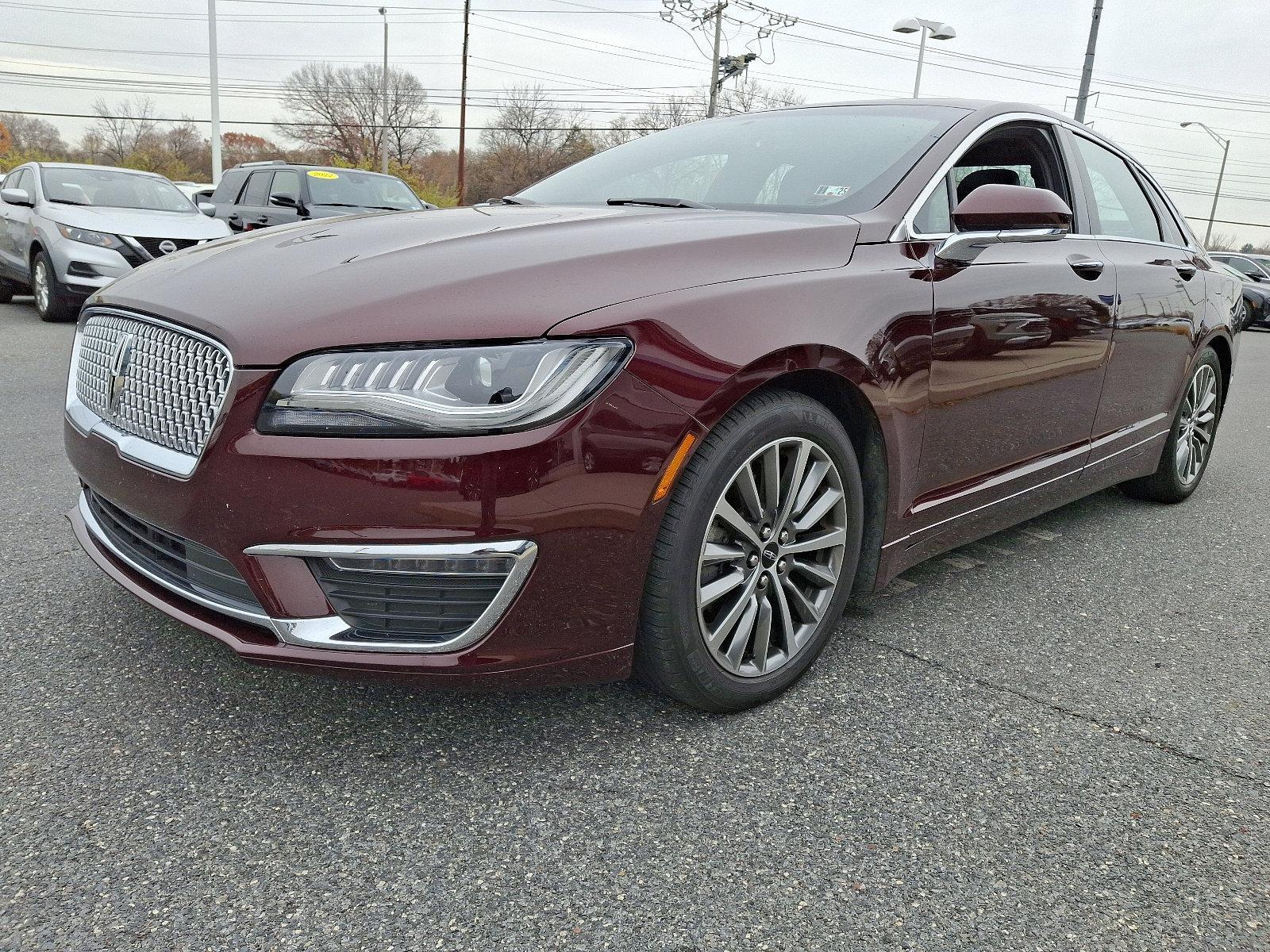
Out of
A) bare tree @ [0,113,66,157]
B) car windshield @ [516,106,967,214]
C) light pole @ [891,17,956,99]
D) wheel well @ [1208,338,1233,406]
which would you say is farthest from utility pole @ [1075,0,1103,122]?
bare tree @ [0,113,66,157]

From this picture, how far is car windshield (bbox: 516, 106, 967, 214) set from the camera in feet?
8.95

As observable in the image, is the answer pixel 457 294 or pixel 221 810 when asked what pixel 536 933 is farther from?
pixel 457 294

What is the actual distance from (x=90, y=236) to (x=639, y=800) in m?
8.99

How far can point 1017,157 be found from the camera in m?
3.25

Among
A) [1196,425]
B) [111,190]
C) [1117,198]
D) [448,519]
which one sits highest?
[1117,198]

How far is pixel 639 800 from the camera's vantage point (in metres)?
1.96

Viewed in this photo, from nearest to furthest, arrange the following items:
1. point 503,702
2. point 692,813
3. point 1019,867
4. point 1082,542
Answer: point 1019,867, point 692,813, point 503,702, point 1082,542

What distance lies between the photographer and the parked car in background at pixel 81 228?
29.1 ft

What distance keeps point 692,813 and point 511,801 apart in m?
0.36

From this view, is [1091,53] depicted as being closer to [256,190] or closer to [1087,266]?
[256,190]

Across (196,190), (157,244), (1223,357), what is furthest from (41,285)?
(196,190)

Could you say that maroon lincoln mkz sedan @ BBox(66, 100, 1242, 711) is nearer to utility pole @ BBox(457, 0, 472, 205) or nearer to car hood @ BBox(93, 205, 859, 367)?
car hood @ BBox(93, 205, 859, 367)

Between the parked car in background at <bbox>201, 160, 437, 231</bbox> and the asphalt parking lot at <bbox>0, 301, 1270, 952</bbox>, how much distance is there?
9528mm

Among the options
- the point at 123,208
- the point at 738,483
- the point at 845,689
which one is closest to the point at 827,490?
the point at 738,483
